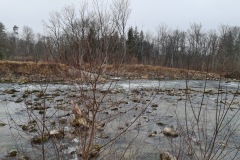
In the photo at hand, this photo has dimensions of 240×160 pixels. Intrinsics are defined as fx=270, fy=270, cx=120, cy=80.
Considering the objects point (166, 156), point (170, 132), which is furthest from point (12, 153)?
point (170, 132)

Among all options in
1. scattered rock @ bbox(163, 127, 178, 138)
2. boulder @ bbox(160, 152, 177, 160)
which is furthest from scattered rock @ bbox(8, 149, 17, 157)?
scattered rock @ bbox(163, 127, 178, 138)

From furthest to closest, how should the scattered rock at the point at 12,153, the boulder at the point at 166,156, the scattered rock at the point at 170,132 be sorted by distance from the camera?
the scattered rock at the point at 170,132
the scattered rock at the point at 12,153
the boulder at the point at 166,156

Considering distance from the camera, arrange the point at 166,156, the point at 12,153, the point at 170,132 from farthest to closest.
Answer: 1. the point at 170,132
2. the point at 12,153
3. the point at 166,156

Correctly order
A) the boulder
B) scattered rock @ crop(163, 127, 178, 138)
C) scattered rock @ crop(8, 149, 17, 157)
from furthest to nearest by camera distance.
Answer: scattered rock @ crop(163, 127, 178, 138)
scattered rock @ crop(8, 149, 17, 157)
the boulder

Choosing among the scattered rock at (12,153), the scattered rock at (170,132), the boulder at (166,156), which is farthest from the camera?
the scattered rock at (170,132)

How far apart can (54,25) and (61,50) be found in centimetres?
27

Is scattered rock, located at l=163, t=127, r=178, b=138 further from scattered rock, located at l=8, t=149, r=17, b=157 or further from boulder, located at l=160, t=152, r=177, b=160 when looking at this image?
scattered rock, located at l=8, t=149, r=17, b=157

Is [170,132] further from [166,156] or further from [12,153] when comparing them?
[12,153]

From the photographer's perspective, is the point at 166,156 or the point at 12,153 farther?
the point at 12,153

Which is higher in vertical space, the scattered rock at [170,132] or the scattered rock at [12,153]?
the scattered rock at [170,132]

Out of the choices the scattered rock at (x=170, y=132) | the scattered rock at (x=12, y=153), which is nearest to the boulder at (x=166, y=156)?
the scattered rock at (x=170, y=132)

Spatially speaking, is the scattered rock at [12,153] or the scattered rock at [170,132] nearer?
the scattered rock at [12,153]

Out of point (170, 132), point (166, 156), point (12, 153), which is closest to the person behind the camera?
point (166, 156)

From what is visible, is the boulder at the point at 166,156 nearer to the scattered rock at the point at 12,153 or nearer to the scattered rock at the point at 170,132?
the scattered rock at the point at 170,132
